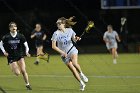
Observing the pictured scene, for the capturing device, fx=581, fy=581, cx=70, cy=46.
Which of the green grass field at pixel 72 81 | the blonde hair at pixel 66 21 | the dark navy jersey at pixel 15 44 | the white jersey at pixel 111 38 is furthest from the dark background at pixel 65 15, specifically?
the blonde hair at pixel 66 21

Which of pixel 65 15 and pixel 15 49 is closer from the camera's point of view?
pixel 15 49

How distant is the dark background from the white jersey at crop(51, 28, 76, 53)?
84.7 ft

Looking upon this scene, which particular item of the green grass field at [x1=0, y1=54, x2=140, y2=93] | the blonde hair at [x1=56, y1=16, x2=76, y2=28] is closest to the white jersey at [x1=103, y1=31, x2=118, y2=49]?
the green grass field at [x1=0, y1=54, x2=140, y2=93]

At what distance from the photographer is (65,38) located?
16.9 meters

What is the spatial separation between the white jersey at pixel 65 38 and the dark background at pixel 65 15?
2580 centimetres

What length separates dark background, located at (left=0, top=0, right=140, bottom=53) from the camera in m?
43.7

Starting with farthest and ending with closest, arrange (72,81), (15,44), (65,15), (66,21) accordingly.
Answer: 1. (65,15)
2. (72,81)
3. (15,44)
4. (66,21)

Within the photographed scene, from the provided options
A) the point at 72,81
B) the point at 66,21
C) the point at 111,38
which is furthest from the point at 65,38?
the point at 111,38

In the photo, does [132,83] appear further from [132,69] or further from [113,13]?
[113,13]

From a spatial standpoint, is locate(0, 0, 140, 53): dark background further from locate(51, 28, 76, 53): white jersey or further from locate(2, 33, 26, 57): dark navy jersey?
locate(51, 28, 76, 53): white jersey

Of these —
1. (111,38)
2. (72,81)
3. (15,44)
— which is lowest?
(111,38)

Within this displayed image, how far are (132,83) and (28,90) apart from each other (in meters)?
3.56

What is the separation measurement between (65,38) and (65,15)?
93.0 ft

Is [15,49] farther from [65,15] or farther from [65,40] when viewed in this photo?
[65,15]
